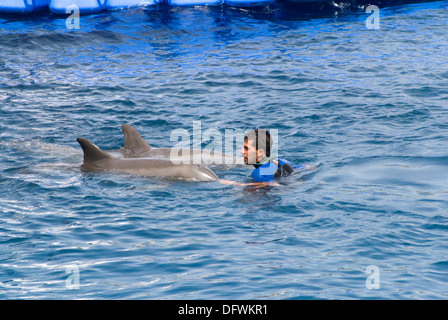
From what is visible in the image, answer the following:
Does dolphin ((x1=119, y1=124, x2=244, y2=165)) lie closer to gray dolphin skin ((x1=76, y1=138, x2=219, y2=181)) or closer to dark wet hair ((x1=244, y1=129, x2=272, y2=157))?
gray dolphin skin ((x1=76, y1=138, x2=219, y2=181))

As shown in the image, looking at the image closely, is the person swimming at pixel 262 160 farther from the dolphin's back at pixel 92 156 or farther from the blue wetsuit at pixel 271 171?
the dolphin's back at pixel 92 156

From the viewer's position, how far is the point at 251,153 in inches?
345

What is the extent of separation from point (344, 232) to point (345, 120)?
5.60 metres

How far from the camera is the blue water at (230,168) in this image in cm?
623

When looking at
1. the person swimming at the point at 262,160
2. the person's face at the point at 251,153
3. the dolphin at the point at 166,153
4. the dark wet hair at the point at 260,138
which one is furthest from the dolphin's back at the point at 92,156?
the dark wet hair at the point at 260,138

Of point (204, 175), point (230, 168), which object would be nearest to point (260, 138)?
point (204, 175)

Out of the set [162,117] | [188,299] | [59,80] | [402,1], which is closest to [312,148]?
[162,117]

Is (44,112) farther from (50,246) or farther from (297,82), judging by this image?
(50,246)

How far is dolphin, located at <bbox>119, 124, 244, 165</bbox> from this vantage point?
10555mm

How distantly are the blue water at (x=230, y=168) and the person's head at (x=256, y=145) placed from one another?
21.0 inches

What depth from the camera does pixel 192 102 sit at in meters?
14.1

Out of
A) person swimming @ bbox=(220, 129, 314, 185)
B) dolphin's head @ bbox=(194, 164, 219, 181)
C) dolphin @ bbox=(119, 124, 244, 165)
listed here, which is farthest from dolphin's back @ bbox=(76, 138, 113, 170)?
person swimming @ bbox=(220, 129, 314, 185)

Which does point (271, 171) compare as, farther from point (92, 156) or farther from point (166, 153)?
point (92, 156)

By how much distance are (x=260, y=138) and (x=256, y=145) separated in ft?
0.41
